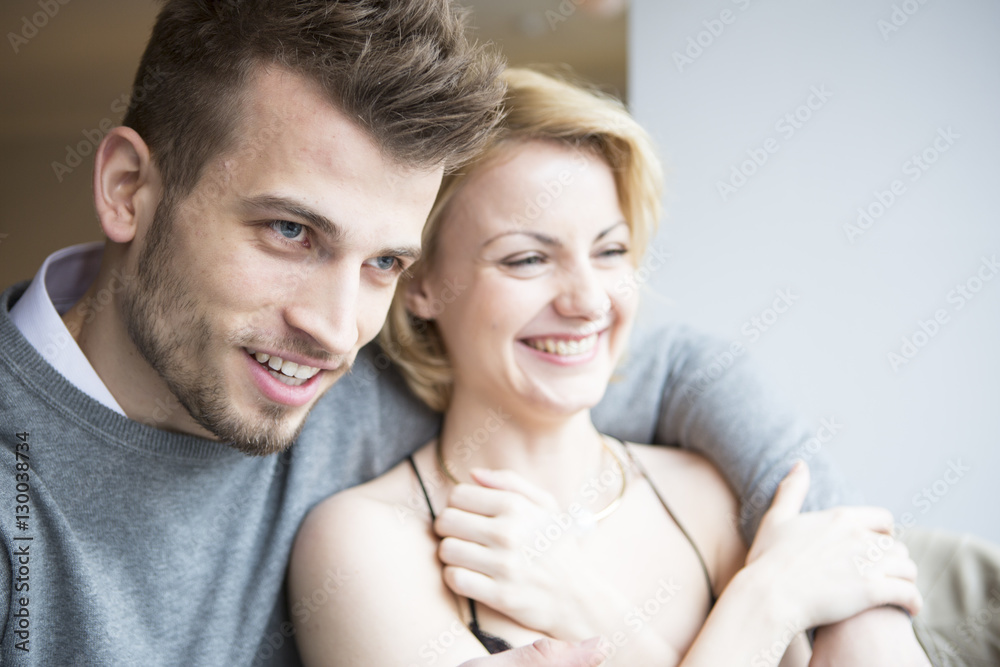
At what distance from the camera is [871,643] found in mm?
1339

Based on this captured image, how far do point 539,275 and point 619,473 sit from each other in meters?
0.49

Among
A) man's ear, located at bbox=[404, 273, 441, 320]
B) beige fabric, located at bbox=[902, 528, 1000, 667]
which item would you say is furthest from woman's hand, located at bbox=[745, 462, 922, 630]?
man's ear, located at bbox=[404, 273, 441, 320]

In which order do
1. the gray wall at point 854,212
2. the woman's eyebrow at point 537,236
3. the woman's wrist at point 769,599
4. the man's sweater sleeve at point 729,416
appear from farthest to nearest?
the gray wall at point 854,212 < the man's sweater sleeve at point 729,416 < the woman's eyebrow at point 537,236 < the woman's wrist at point 769,599

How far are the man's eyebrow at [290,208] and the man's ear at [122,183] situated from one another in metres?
0.20

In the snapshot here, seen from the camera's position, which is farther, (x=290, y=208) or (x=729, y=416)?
(x=729, y=416)

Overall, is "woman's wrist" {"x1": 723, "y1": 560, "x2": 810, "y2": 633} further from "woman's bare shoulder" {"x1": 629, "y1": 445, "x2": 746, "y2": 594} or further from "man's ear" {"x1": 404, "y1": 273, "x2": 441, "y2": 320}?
"man's ear" {"x1": 404, "y1": 273, "x2": 441, "y2": 320}

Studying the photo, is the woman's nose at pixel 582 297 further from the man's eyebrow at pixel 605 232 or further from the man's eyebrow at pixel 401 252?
the man's eyebrow at pixel 401 252

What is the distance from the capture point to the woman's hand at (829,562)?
1.36m

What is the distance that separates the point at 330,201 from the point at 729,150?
5.07 ft

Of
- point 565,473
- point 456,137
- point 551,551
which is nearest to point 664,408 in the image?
point 565,473

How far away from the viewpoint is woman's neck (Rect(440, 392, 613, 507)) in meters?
1.61

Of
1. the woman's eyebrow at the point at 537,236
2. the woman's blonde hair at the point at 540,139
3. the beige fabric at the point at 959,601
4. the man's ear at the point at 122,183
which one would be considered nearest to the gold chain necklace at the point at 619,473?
the woman's blonde hair at the point at 540,139

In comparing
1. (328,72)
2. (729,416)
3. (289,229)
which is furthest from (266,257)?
(729,416)

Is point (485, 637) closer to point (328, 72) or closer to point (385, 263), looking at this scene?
point (385, 263)
